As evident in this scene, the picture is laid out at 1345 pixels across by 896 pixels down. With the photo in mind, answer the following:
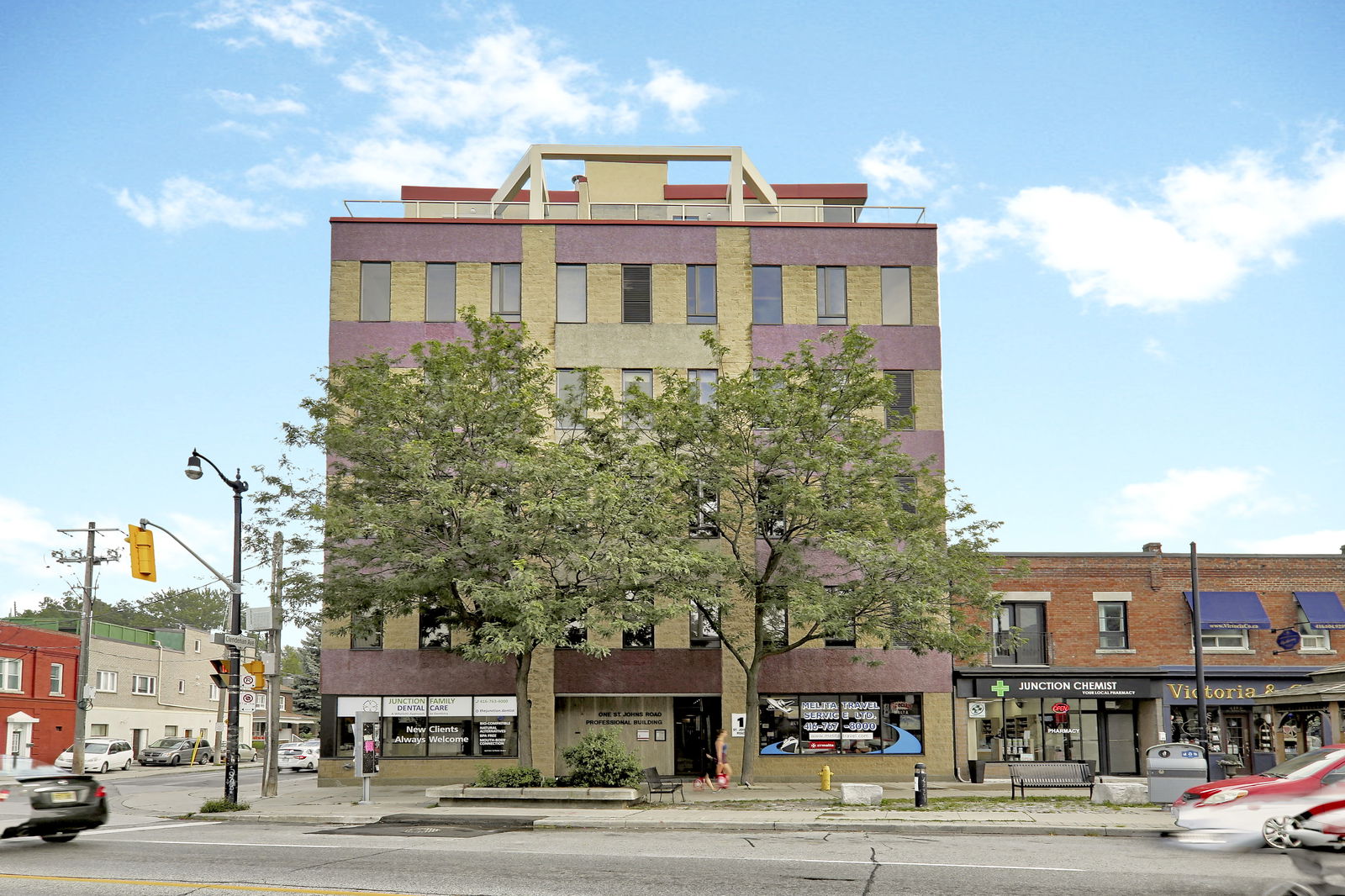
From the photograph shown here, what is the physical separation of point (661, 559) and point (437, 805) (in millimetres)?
6967

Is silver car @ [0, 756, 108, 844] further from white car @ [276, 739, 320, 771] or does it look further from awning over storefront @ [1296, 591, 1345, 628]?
white car @ [276, 739, 320, 771]

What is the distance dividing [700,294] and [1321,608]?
873 inches

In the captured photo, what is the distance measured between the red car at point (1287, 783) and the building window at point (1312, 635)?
81.6ft

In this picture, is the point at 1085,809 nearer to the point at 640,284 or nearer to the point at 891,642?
the point at 891,642

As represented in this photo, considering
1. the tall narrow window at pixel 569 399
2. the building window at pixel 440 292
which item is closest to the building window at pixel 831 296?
the tall narrow window at pixel 569 399

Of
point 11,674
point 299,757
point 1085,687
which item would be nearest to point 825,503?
point 1085,687

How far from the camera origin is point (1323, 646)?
38.6 m

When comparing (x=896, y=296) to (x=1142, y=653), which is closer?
(x=896, y=296)

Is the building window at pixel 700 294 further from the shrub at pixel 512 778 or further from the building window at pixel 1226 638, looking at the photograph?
the building window at pixel 1226 638

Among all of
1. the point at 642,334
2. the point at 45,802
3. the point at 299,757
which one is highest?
the point at 642,334

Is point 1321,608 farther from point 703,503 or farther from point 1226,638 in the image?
point 703,503

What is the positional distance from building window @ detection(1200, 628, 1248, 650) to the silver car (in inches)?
1304

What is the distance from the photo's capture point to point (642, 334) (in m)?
36.3

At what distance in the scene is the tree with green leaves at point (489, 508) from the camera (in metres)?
25.4
